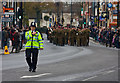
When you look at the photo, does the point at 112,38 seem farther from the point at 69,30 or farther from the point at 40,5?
the point at 40,5

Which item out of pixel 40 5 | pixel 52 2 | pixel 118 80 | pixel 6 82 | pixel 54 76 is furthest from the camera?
pixel 52 2

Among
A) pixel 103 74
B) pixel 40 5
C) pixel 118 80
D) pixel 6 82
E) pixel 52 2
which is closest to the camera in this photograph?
pixel 6 82

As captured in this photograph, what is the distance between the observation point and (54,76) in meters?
13.4

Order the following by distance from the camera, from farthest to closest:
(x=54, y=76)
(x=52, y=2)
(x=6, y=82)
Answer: (x=52, y=2)
(x=54, y=76)
(x=6, y=82)

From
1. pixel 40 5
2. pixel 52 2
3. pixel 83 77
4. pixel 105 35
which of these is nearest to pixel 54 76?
pixel 83 77

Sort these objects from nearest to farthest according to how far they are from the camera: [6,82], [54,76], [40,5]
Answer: [6,82], [54,76], [40,5]

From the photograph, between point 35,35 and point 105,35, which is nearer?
point 35,35

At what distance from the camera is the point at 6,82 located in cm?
1151

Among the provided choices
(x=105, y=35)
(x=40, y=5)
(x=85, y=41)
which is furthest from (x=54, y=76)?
(x=40, y=5)

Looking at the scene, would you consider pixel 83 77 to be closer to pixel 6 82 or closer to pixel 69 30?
pixel 6 82

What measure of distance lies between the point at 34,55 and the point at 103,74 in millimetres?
2363

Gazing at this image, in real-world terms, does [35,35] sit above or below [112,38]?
above

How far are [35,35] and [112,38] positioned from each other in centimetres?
2380

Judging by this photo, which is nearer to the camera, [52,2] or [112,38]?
[112,38]
